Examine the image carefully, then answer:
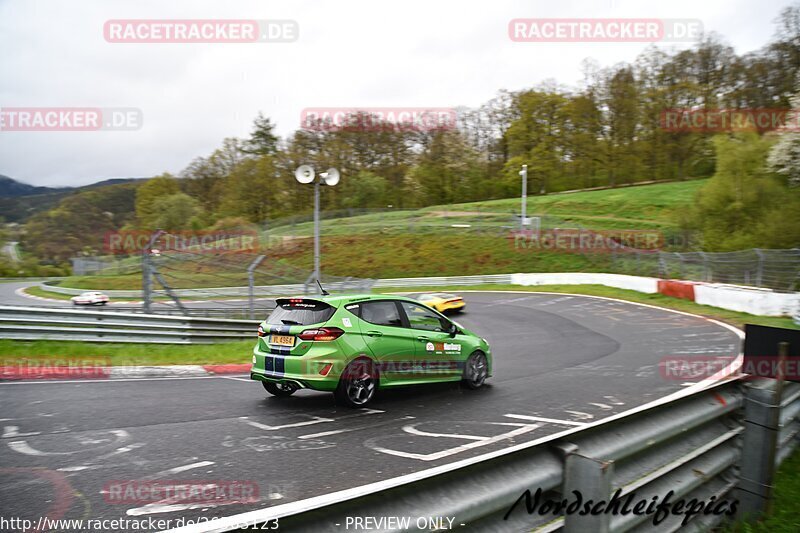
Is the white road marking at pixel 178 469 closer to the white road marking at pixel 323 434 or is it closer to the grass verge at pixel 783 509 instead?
the white road marking at pixel 323 434

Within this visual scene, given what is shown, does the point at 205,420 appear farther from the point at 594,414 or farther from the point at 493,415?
the point at 594,414

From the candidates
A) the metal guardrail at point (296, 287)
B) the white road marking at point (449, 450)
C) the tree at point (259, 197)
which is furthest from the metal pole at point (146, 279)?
the tree at point (259, 197)

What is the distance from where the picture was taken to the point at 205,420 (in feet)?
23.5

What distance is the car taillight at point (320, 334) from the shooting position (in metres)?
7.84

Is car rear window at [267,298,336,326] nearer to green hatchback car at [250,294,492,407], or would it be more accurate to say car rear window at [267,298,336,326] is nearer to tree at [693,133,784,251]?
green hatchback car at [250,294,492,407]

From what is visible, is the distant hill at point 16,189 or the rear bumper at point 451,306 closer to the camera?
the rear bumper at point 451,306

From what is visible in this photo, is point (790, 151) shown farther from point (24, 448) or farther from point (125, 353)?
point (24, 448)

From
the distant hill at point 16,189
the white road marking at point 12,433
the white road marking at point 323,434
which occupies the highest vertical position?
the distant hill at point 16,189

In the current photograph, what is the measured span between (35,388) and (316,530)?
353 inches

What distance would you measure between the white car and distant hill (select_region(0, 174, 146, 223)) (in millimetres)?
42851

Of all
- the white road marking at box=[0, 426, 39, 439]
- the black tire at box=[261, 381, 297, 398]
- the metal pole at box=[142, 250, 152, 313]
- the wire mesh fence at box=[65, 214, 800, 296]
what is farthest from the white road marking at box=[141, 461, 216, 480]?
the wire mesh fence at box=[65, 214, 800, 296]

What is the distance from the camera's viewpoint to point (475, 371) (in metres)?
9.82

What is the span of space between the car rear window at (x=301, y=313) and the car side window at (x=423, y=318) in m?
1.50

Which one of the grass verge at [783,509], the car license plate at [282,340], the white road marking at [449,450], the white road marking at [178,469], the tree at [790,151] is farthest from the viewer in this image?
the tree at [790,151]
